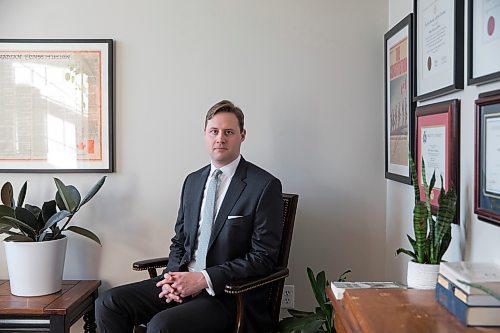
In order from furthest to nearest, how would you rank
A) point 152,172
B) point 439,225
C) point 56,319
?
point 152,172, point 56,319, point 439,225

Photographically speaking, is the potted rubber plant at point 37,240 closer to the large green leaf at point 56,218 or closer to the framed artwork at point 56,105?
the large green leaf at point 56,218

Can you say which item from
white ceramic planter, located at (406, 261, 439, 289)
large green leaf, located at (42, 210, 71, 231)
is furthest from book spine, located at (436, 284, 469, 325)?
large green leaf, located at (42, 210, 71, 231)

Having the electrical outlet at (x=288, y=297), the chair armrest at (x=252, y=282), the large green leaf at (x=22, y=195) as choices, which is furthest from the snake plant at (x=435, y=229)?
the large green leaf at (x=22, y=195)

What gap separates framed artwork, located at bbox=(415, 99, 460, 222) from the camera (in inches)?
82.7

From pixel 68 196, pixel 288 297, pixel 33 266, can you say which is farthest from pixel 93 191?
pixel 288 297

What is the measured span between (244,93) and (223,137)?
0.56 metres

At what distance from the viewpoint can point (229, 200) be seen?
2.69m

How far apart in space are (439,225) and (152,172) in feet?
5.57

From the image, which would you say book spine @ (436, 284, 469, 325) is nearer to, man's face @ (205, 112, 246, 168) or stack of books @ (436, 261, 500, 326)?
stack of books @ (436, 261, 500, 326)

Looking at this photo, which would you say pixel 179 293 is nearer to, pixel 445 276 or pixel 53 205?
pixel 53 205

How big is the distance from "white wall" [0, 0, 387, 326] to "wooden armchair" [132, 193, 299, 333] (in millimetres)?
318

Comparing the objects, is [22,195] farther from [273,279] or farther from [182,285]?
[273,279]

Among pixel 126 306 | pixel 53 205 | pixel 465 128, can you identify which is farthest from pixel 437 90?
pixel 53 205

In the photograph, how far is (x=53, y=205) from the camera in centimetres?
300
